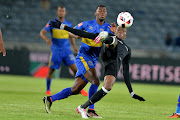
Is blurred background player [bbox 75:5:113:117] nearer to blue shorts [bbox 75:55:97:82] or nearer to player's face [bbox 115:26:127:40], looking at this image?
blue shorts [bbox 75:55:97:82]

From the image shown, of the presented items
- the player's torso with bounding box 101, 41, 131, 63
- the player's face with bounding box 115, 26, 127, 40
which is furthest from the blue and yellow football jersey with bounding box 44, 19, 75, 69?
the player's torso with bounding box 101, 41, 131, 63

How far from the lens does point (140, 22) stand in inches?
854

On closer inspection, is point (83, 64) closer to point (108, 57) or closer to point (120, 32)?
point (108, 57)

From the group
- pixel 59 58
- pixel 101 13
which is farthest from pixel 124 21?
pixel 59 58

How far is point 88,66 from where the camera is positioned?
7.17 meters

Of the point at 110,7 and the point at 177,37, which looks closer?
the point at 177,37

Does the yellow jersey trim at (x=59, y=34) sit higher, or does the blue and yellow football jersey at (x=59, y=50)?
the yellow jersey trim at (x=59, y=34)

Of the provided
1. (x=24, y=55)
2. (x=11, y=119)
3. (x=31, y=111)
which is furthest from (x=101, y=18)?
(x=24, y=55)

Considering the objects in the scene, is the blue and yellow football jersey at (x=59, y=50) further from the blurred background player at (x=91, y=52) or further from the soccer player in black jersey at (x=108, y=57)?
the soccer player in black jersey at (x=108, y=57)

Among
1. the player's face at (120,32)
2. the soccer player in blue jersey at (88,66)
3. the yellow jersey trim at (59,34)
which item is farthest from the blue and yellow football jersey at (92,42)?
the yellow jersey trim at (59,34)

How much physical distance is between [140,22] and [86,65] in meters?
15.0

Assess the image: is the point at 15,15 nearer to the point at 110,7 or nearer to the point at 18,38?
the point at 18,38

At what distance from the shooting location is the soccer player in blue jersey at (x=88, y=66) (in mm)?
7082

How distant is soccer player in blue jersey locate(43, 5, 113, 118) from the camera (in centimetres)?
708
